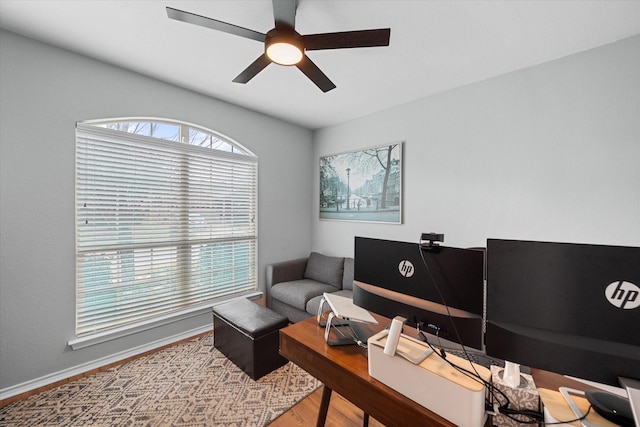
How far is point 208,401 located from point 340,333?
1363 mm

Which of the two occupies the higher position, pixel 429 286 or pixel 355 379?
pixel 429 286

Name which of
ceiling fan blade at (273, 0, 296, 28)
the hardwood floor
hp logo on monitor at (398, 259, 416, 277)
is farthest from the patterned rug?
ceiling fan blade at (273, 0, 296, 28)

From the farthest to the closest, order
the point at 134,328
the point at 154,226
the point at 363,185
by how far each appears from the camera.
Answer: the point at 363,185 < the point at 154,226 < the point at 134,328

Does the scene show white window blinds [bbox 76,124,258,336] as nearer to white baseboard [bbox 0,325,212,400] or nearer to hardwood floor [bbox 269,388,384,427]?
white baseboard [bbox 0,325,212,400]

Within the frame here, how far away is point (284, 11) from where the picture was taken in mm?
1418

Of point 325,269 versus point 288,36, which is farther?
point 325,269

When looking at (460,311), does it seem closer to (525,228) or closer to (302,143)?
(525,228)

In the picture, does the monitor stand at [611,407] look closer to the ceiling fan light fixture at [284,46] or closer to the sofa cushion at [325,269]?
the ceiling fan light fixture at [284,46]

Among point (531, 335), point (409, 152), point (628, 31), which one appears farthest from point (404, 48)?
point (531, 335)

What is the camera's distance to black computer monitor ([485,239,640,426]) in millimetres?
660

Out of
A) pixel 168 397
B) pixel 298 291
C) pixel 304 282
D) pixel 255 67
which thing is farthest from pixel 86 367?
pixel 255 67

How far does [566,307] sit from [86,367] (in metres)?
3.17

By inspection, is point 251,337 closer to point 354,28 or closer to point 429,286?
point 429,286

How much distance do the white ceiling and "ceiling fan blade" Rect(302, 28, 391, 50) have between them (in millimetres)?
257
